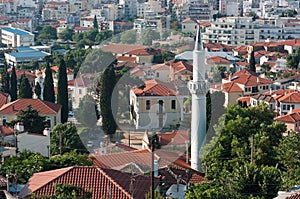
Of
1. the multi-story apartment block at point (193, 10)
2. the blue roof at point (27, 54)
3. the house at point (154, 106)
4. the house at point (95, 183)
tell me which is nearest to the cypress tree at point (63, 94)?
the house at point (154, 106)

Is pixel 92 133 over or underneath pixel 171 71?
underneath

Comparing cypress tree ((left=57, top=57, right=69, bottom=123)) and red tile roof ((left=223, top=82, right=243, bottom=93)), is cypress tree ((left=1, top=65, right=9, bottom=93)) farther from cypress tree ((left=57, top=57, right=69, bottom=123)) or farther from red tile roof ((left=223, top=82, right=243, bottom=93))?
red tile roof ((left=223, top=82, right=243, bottom=93))

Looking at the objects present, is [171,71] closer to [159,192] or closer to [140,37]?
[140,37]

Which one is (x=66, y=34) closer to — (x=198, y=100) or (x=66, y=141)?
(x=66, y=141)

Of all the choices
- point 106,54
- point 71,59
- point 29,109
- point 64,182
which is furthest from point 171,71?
point 71,59

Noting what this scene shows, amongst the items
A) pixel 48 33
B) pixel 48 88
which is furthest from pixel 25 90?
pixel 48 33

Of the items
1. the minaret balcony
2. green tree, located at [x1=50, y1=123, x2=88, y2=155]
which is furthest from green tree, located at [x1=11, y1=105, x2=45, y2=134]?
the minaret balcony

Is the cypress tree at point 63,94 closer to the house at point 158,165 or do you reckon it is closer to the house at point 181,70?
the house at point 158,165
